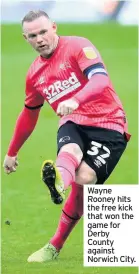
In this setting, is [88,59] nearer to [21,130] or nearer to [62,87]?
[62,87]

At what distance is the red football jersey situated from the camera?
8352 millimetres

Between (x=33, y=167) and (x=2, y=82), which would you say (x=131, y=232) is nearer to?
(x=33, y=167)

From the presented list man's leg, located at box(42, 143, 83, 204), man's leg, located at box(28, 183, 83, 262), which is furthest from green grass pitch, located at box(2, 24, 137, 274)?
man's leg, located at box(42, 143, 83, 204)

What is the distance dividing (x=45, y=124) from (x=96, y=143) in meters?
10.3

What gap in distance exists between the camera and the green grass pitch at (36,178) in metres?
8.54

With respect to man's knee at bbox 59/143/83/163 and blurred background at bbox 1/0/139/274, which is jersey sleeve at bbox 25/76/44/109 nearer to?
man's knee at bbox 59/143/83/163

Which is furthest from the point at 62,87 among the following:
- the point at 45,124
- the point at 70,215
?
the point at 45,124

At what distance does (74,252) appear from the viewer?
8945 mm

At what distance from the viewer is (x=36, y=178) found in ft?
43.8

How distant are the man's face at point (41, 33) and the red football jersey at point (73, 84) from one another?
131 mm

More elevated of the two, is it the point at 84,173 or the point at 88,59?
the point at 88,59

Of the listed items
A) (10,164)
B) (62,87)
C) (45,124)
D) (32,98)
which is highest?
(62,87)

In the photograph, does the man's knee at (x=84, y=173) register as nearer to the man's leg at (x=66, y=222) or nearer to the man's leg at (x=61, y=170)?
the man's leg at (x=61, y=170)

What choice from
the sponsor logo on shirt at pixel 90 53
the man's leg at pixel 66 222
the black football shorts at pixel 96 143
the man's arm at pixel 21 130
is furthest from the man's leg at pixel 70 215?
the sponsor logo on shirt at pixel 90 53
